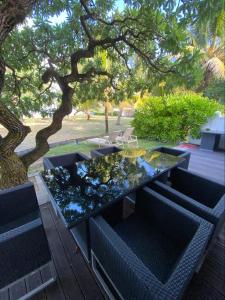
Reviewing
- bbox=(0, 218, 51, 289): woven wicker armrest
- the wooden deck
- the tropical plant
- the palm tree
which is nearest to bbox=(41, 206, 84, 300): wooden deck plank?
the wooden deck

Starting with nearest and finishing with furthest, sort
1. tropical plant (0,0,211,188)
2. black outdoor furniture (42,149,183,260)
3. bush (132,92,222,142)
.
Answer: black outdoor furniture (42,149,183,260)
tropical plant (0,0,211,188)
bush (132,92,222,142)

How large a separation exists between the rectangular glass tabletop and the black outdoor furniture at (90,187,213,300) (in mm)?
149

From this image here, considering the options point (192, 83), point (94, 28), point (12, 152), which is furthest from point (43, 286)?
point (94, 28)

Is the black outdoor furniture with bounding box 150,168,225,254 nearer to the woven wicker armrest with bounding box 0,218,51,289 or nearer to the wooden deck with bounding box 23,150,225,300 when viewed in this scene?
the wooden deck with bounding box 23,150,225,300

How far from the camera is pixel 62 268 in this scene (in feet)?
5.46

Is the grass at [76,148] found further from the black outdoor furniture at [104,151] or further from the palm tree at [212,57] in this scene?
the palm tree at [212,57]

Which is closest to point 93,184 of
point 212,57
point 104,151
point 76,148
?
point 104,151

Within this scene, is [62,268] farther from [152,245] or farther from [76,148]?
[76,148]

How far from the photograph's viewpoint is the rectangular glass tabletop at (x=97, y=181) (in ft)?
→ 4.57

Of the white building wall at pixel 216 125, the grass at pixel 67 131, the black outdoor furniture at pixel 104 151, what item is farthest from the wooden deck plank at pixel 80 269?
the grass at pixel 67 131

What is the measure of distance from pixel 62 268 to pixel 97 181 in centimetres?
96

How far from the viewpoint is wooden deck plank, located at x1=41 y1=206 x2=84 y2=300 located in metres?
1.46

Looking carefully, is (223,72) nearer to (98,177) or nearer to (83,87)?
(83,87)

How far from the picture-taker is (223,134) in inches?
206
